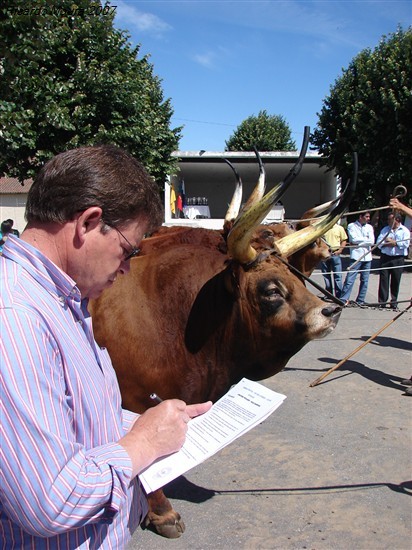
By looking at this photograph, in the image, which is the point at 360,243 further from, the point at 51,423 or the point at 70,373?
the point at 51,423

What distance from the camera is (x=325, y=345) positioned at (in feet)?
26.8

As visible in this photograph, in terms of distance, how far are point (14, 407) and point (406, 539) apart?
10.2 feet

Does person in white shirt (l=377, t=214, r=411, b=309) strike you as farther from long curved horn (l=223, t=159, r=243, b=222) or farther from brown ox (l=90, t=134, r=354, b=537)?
brown ox (l=90, t=134, r=354, b=537)

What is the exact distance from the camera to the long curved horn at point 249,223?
2.70 meters

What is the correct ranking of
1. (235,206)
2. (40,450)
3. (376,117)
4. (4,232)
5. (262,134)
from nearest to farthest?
(40,450) < (4,232) < (235,206) < (376,117) < (262,134)

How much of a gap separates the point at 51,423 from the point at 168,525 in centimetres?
256

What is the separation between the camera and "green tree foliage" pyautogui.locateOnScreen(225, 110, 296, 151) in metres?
43.7

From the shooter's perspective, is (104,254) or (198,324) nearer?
(104,254)

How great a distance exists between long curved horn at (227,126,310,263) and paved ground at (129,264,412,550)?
1.88 meters

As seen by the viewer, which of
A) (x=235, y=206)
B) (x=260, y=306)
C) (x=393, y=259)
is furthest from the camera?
(x=393, y=259)

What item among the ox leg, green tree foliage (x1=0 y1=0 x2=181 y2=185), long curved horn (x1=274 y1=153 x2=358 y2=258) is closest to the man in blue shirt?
long curved horn (x1=274 y1=153 x2=358 y2=258)

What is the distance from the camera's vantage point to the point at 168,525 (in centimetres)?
330

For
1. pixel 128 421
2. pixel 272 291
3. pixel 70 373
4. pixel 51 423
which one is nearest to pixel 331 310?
pixel 272 291

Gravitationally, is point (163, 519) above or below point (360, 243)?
Result: below
